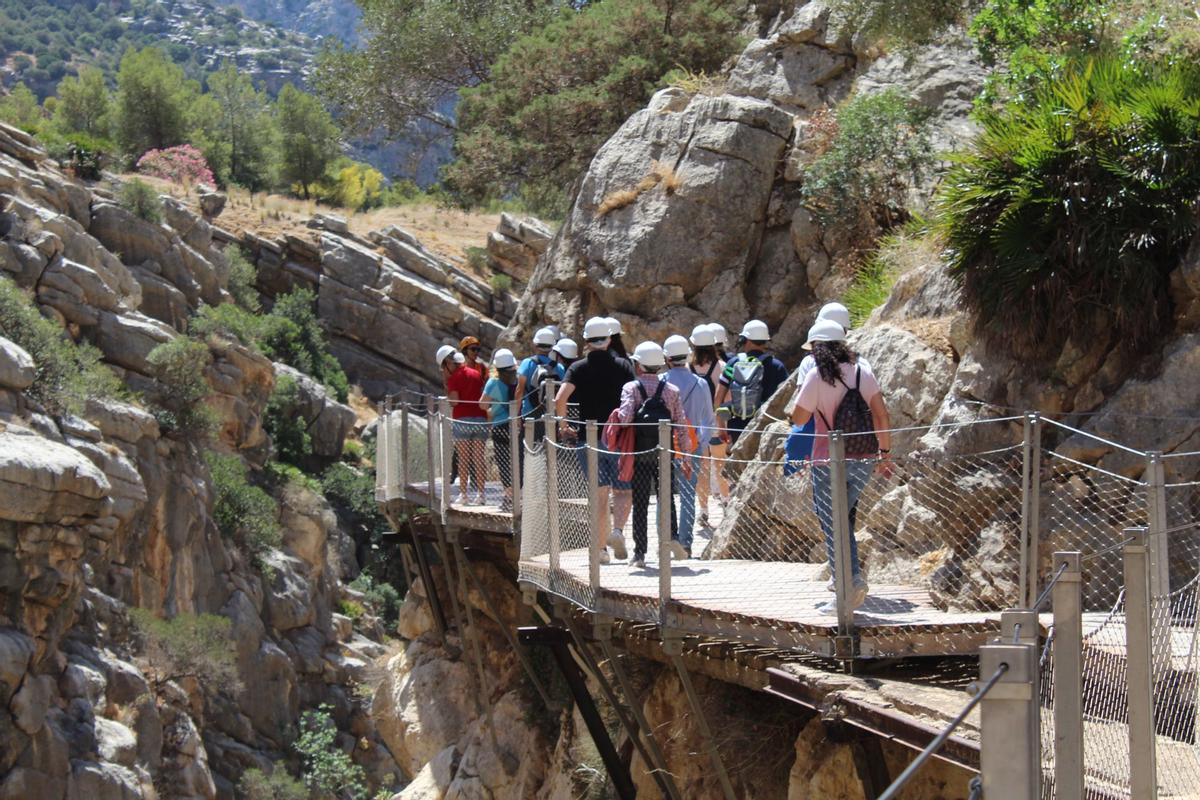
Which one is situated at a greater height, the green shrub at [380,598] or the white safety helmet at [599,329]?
the white safety helmet at [599,329]

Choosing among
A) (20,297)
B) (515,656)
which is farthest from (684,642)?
(20,297)

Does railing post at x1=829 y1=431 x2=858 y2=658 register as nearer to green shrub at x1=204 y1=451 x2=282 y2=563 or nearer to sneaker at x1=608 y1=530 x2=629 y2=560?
sneaker at x1=608 y1=530 x2=629 y2=560

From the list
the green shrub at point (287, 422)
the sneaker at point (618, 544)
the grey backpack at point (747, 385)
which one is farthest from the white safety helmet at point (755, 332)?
the green shrub at point (287, 422)

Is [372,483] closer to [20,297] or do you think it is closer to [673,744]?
[20,297]

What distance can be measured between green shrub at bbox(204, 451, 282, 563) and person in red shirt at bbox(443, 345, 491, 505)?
27284 mm

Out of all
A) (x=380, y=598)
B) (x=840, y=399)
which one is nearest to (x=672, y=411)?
(x=840, y=399)

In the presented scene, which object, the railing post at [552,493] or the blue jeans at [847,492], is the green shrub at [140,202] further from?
the blue jeans at [847,492]

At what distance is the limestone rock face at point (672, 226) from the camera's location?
64.8ft

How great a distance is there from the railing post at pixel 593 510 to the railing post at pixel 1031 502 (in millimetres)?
2924

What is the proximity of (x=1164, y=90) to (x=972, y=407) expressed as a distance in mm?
2295

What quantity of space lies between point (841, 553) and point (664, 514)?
141 centimetres

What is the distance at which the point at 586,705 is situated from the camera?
40.9 feet

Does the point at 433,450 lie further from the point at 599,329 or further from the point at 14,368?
the point at 14,368

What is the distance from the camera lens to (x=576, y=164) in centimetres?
2944
